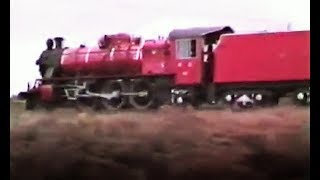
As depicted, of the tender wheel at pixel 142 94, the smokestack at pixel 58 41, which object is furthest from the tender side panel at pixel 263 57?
the smokestack at pixel 58 41

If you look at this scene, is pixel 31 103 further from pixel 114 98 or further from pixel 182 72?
pixel 182 72

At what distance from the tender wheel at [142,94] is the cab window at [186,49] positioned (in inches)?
4.4

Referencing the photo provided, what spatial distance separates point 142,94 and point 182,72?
11 cm

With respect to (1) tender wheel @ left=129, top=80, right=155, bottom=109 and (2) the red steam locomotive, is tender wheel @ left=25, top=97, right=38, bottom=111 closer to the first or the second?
(2) the red steam locomotive

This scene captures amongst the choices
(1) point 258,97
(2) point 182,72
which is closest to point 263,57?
(1) point 258,97

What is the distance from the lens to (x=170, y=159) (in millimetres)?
1464

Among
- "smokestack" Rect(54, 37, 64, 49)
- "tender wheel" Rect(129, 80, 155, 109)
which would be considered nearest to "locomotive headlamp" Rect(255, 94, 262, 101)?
"tender wheel" Rect(129, 80, 155, 109)

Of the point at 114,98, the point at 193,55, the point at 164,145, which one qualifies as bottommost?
the point at 164,145

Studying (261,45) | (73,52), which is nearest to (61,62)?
(73,52)

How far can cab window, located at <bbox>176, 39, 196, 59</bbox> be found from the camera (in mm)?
1584

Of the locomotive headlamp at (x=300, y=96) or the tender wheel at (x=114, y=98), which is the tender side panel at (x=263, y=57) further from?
the tender wheel at (x=114, y=98)

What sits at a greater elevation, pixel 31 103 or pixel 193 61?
pixel 193 61

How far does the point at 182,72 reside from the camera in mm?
1586

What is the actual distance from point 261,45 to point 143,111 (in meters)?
0.33
